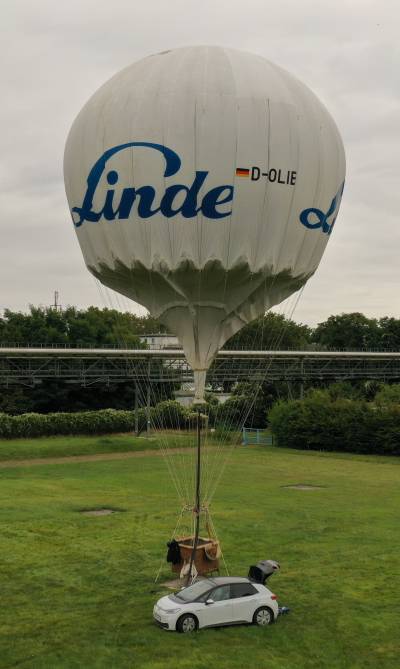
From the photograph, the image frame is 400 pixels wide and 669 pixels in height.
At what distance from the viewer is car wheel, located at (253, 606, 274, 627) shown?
16.1 metres

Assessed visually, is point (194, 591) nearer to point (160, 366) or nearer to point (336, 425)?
point (336, 425)

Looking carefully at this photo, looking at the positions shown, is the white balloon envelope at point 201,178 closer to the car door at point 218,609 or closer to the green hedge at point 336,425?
the car door at point 218,609

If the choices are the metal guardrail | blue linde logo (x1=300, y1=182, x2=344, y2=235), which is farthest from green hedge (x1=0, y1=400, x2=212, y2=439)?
blue linde logo (x1=300, y1=182, x2=344, y2=235)

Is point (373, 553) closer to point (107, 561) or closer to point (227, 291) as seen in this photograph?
point (107, 561)

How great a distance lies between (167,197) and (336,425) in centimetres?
3715

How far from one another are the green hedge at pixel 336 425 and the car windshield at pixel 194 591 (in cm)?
3472

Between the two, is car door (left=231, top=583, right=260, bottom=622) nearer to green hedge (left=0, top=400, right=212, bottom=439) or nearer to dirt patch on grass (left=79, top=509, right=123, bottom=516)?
dirt patch on grass (left=79, top=509, right=123, bottom=516)

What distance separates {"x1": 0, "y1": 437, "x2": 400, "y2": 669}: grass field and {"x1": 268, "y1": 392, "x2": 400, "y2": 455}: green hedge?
472 inches

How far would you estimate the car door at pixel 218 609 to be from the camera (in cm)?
1574

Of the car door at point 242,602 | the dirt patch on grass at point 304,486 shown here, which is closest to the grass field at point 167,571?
the car door at point 242,602

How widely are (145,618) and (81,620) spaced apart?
52.2 inches

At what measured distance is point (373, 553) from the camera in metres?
22.3

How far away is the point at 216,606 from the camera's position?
15773 millimetres

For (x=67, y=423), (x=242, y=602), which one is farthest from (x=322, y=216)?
(x=67, y=423)
